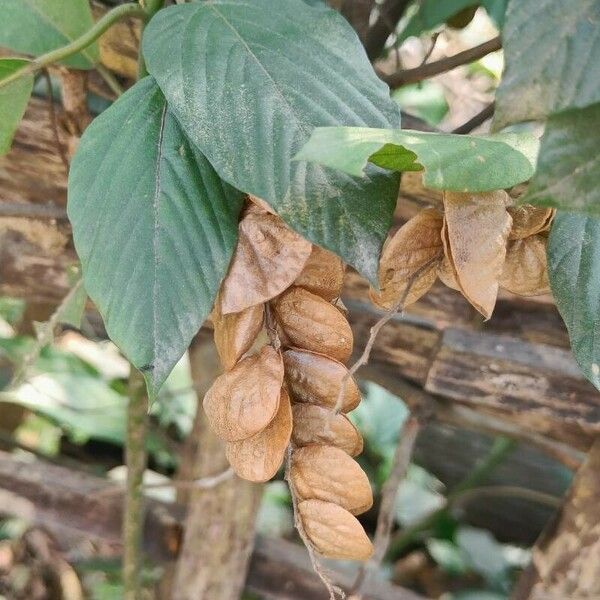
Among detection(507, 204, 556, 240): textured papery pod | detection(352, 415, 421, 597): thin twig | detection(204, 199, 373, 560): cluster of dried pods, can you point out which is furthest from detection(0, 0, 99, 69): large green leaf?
detection(352, 415, 421, 597): thin twig

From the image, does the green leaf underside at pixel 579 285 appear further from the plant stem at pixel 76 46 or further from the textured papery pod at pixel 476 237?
the plant stem at pixel 76 46

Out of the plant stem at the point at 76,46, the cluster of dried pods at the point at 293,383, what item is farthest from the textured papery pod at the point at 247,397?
the plant stem at the point at 76,46

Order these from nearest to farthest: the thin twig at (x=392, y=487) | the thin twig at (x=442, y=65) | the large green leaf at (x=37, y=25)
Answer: the large green leaf at (x=37, y=25) < the thin twig at (x=442, y=65) < the thin twig at (x=392, y=487)

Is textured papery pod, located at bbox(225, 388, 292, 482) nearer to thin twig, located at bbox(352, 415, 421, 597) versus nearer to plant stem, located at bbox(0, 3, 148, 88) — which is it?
plant stem, located at bbox(0, 3, 148, 88)

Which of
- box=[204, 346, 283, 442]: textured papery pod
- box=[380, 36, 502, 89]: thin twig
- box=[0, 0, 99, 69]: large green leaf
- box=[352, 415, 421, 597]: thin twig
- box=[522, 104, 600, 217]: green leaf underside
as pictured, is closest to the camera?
box=[522, 104, 600, 217]: green leaf underside

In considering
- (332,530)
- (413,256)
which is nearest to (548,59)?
(413,256)

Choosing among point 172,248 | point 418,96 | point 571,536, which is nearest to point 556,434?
point 571,536
